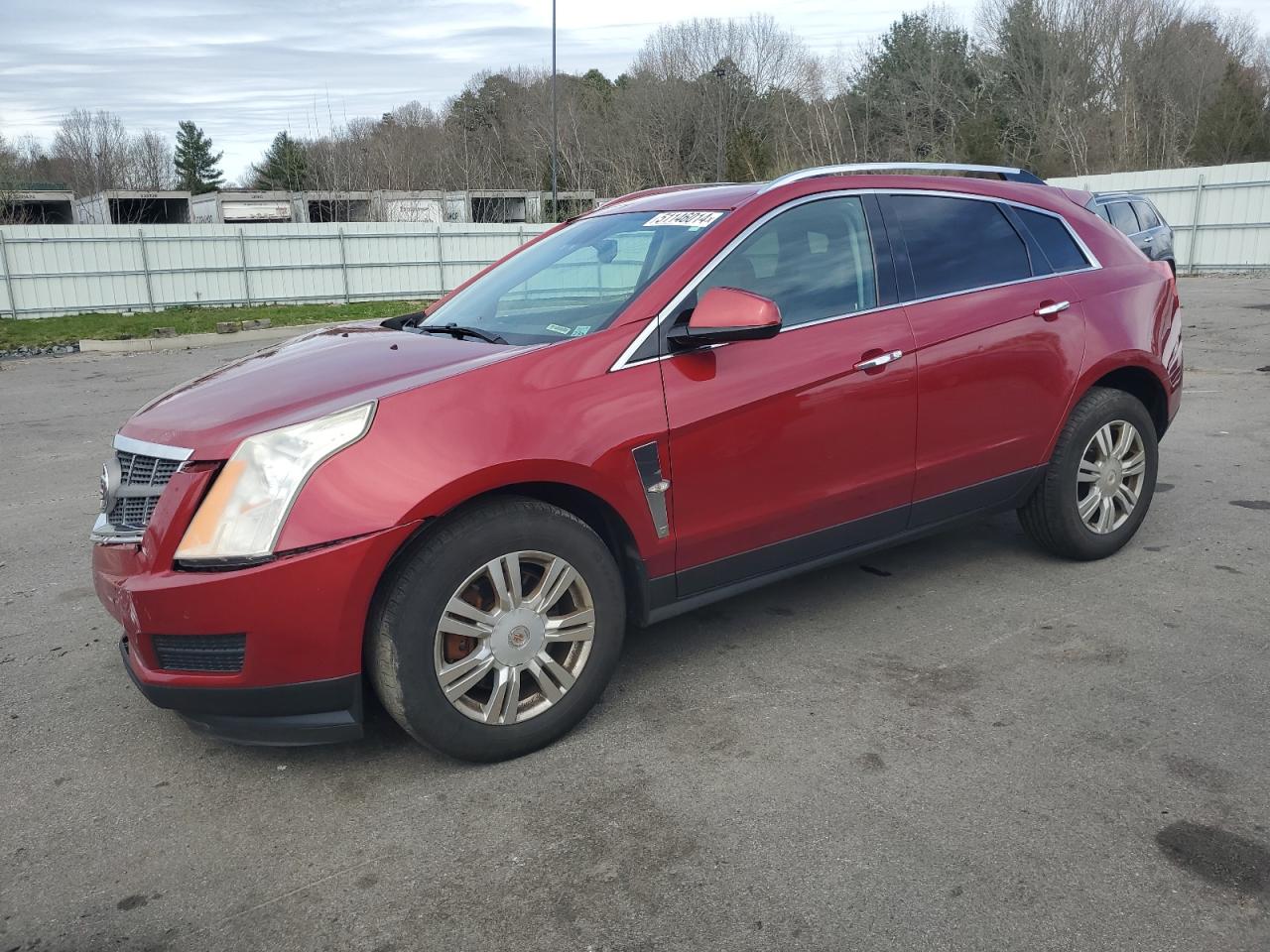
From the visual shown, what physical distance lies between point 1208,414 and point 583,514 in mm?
6923

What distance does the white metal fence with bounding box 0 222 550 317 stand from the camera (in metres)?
23.7

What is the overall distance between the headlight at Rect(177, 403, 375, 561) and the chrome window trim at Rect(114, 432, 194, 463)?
6.6 inches

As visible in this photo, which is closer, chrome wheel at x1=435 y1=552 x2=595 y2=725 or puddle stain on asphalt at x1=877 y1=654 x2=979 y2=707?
chrome wheel at x1=435 y1=552 x2=595 y2=725

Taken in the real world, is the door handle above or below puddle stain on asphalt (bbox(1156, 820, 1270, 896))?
above

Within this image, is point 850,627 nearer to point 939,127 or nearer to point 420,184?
point 420,184

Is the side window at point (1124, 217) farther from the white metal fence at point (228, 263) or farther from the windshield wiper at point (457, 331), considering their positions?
the white metal fence at point (228, 263)

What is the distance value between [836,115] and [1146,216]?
39.8 m

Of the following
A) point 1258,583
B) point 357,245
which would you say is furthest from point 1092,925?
point 357,245

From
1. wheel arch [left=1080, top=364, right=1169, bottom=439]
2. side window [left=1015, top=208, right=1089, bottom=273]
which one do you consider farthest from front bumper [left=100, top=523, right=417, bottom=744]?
wheel arch [left=1080, top=364, right=1169, bottom=439]

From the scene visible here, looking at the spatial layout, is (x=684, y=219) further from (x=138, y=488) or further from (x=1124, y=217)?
(x=1124, y=217)

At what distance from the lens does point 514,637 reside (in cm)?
301

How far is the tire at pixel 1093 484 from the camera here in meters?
4.43

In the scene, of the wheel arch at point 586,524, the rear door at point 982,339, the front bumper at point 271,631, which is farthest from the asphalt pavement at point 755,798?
the rear door at point 982,339

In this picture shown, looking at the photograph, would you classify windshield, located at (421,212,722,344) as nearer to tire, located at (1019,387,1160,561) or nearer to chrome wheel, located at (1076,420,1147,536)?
tire, located at (1019,387,1160,561)
